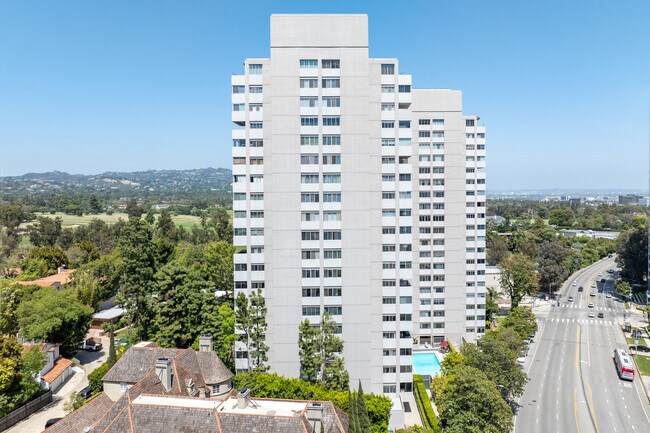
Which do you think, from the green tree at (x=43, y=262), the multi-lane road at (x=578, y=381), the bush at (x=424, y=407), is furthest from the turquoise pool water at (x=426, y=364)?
the green tree at (x=43, y=262)

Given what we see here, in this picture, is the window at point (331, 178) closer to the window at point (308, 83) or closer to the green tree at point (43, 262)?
the window at point (308, 83)

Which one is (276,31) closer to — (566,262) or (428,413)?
(428,413)

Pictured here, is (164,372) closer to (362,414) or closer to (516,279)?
(362,414)

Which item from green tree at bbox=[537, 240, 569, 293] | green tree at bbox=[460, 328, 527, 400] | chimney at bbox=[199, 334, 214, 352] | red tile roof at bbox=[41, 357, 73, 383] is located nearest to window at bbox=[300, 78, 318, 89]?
chimney at bbox=[199, 334, 214, 352]

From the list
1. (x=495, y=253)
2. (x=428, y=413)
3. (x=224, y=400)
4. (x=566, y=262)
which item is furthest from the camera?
(x=495, y=253)

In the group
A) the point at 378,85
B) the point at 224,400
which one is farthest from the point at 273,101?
the point at 224,400
